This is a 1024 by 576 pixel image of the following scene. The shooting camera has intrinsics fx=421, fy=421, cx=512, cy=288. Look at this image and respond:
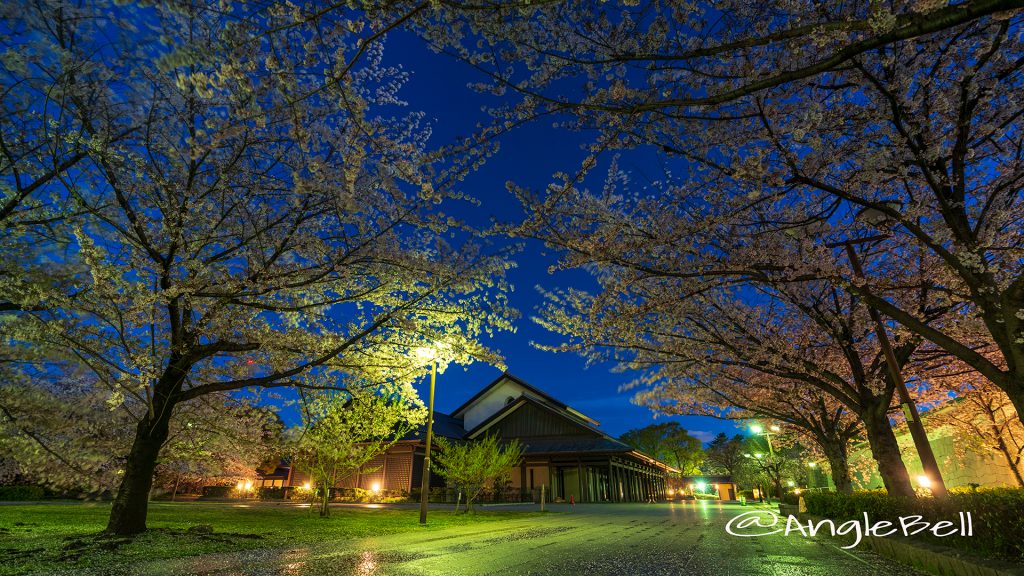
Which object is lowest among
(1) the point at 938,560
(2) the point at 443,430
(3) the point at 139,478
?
(1) the point at 938,560

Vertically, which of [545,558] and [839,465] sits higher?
[839,465]

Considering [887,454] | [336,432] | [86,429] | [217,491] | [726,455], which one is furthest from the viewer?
[726,455]

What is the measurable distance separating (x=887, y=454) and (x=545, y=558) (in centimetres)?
913

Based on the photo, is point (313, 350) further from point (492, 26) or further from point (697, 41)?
point (697, 41)

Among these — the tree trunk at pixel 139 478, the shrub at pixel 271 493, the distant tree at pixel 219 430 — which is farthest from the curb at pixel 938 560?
the shrub at pixel 271 493

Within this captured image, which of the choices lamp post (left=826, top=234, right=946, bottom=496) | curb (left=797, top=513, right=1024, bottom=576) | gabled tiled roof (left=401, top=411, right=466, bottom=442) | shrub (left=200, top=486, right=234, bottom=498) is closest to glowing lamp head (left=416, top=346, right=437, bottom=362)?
lamp post (left=826, top=234, right=946, bottom=496)

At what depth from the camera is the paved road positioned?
16.6 ft

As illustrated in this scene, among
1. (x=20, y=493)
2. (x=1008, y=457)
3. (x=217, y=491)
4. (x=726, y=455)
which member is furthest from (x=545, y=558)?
(x=726, y=455)

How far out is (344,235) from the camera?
841 centimetres

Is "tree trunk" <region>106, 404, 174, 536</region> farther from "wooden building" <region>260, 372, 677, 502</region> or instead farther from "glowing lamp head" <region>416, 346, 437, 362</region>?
"wooden building" <region>260, 372, 677, 502</region>

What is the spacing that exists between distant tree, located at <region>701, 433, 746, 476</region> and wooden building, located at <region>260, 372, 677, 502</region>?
106 feet

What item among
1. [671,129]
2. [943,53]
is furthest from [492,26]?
[943,53]

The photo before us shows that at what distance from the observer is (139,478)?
7.98 metres

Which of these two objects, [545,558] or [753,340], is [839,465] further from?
[545,558]
